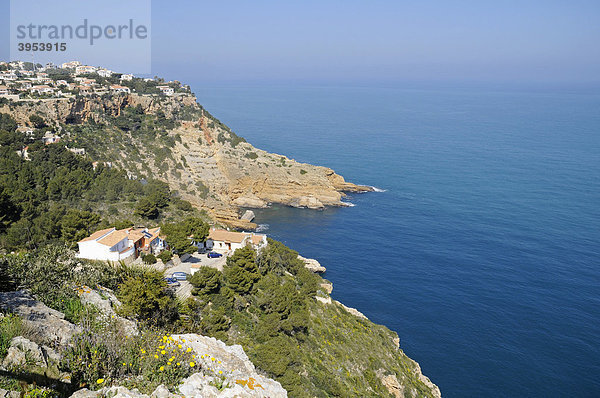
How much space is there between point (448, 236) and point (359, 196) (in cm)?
2387

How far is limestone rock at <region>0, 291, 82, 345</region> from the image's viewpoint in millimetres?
9641

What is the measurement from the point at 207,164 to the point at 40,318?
69.2m

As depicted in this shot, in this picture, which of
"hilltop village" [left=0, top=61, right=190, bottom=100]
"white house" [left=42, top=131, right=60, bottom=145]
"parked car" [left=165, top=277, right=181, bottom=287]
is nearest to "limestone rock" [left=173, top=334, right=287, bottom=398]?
"parked car" [left=165, top=277, right=181, bottom=287]

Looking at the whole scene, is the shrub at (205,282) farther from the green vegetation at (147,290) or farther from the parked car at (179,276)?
the parked car at (179,276)

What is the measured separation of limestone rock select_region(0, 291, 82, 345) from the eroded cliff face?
177 ft

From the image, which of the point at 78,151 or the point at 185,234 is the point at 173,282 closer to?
the point at 185,234

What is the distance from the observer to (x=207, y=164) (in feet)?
255

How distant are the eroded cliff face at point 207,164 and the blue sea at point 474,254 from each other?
5.85m

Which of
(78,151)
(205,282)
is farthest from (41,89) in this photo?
(205,282)

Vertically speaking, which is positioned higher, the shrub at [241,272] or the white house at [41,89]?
the white house at [41,89]

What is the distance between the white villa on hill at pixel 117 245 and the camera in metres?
29.5

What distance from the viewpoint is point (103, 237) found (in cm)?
3061

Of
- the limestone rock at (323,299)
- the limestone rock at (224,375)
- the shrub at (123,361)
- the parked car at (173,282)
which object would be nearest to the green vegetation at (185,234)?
the parked car at (173,282)

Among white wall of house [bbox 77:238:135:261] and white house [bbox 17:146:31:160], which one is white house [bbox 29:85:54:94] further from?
white wall of house [bbox 77:238:135:261]
